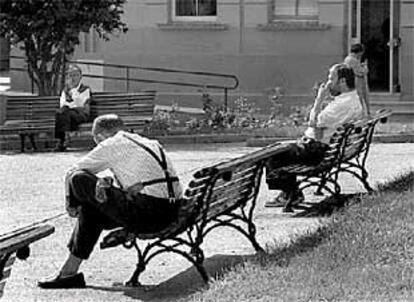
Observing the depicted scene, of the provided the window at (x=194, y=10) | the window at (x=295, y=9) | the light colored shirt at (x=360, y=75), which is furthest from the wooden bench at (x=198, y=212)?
the window at (x=194, y=10)

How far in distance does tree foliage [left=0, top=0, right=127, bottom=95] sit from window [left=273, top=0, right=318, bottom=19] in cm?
482

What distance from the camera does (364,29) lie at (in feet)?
80.7

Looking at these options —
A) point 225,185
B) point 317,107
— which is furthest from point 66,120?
point 225,185

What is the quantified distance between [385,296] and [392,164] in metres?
8.43

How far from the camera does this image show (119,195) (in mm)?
8398

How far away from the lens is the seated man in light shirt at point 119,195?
843 cm

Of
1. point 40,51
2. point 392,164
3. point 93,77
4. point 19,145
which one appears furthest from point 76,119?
point 93,77

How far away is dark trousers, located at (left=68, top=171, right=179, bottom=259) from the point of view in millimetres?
8406

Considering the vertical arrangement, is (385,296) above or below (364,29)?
below

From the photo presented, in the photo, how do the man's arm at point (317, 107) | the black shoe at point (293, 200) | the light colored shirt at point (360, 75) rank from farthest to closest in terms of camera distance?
the light colored shirt at point (360, 75), the man's arm at point (317, 107), the black shoe at point (293, 200)

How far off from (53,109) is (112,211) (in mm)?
11317

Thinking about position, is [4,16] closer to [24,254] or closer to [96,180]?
[96,180]

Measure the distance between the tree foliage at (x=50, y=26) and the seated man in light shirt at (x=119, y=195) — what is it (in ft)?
38.4

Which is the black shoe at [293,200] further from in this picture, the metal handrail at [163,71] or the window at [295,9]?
the window at [295,9]
